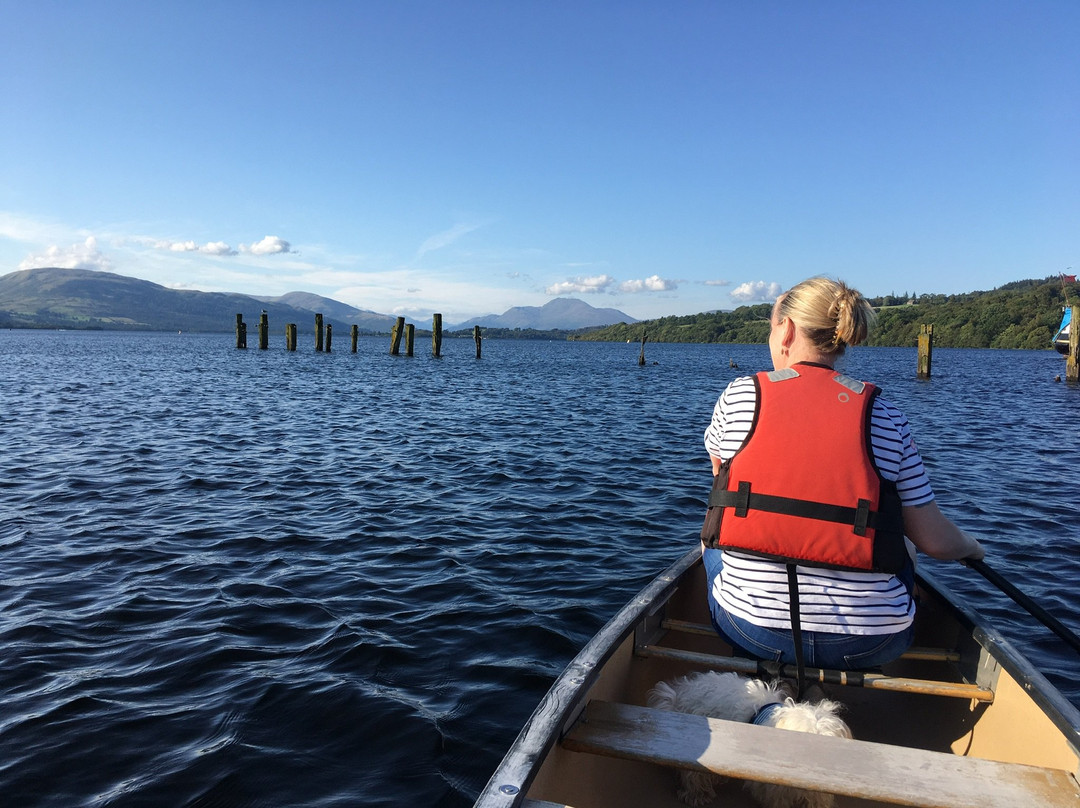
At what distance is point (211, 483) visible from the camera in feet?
35.7

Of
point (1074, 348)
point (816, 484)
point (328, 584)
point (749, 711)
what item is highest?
point (1074, 348)

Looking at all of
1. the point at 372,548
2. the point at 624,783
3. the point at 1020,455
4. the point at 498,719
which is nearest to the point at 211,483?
the point at 372,548

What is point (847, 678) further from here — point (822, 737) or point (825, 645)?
point (822, 737)

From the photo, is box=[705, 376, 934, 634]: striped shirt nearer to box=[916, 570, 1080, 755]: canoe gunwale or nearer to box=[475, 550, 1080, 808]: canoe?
box=[475, 550, 1080, 808]: canoe

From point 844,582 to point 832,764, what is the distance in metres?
0.86

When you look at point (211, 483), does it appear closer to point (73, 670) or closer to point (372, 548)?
point (372, 548)

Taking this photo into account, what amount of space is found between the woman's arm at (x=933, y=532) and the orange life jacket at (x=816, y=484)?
8.2 inches

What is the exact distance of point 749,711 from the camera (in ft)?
9.86

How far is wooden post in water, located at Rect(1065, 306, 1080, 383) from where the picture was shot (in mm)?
34844

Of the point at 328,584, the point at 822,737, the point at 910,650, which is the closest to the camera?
the point at 822,737

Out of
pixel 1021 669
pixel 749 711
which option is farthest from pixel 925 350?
pixel 749 711

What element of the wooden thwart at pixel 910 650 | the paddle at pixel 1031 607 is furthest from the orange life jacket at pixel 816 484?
the wooden thwart at pixel 910 650

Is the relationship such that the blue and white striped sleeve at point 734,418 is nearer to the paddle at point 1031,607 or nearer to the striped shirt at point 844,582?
the striped shirt at point 844,582

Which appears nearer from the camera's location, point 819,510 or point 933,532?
point 819,510
